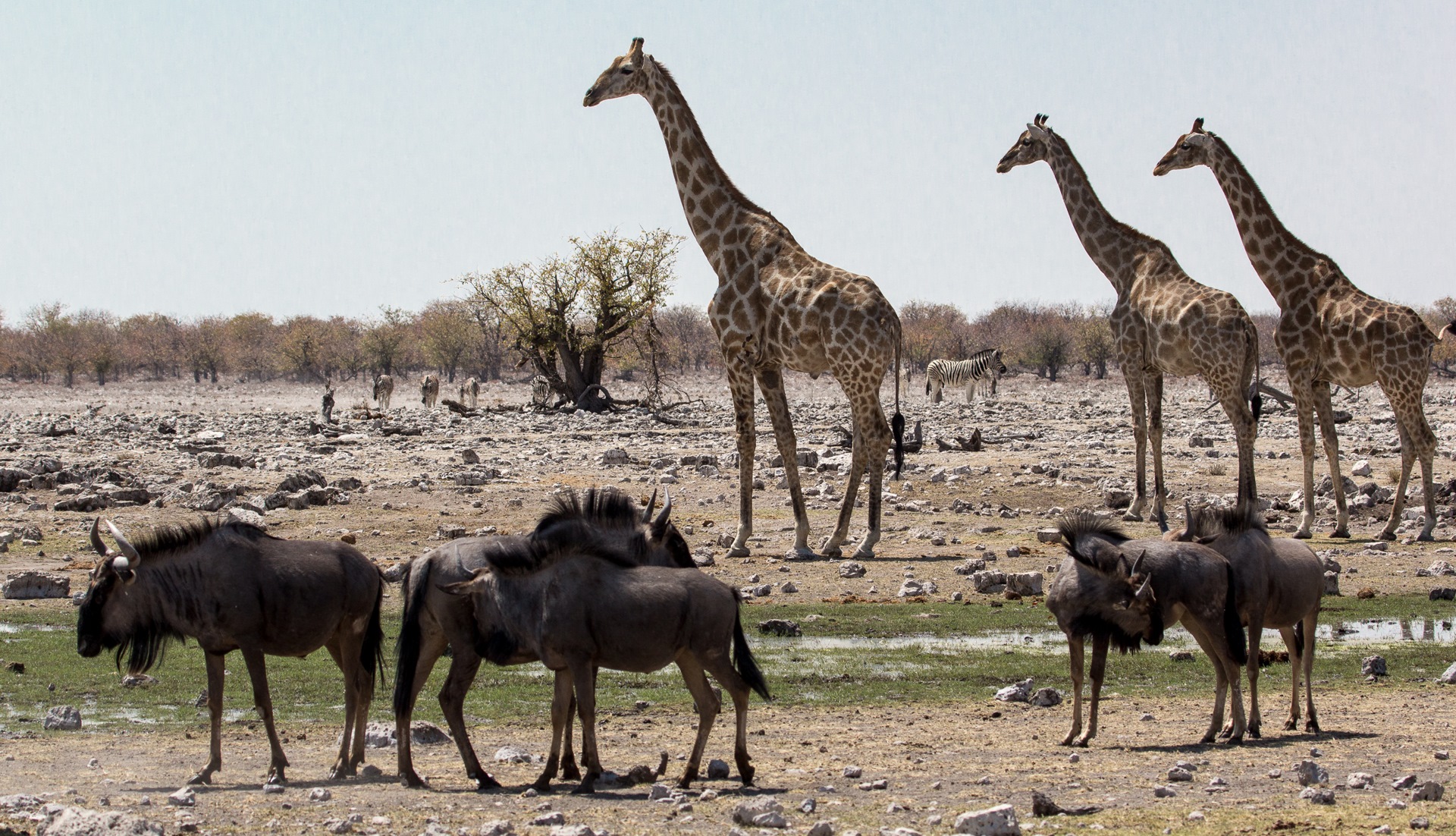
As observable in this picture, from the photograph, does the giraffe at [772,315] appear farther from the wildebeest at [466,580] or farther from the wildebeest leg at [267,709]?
the wildebeest leg at [267,709]

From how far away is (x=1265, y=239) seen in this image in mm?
20281

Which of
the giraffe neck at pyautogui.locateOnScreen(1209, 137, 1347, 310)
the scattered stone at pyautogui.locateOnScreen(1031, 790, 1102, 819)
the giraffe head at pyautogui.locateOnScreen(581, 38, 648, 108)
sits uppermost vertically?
the giraffe head at pyautogui.locateOnScreen(581, 38, 648, 108)

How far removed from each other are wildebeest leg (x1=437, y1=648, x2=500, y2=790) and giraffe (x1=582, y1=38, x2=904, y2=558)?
9.07 m

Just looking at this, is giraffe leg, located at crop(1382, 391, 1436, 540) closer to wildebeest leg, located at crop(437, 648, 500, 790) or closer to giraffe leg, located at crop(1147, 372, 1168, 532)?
giraffe leg, located at crop(1147, 372, 1168, 532)

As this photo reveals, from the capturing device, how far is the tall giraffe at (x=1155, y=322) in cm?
1895

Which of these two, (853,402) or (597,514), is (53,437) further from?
(597,514)

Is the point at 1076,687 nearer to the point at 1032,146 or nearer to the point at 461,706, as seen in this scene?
the point at 461,706

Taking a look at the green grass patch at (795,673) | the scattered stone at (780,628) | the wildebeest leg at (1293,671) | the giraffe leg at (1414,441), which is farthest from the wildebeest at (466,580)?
the giraffe leg at (1414,441)

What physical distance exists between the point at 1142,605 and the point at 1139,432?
12045 millimetres

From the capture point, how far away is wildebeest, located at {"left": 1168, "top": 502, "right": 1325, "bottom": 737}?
909 cm

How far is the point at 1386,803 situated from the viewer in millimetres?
6922

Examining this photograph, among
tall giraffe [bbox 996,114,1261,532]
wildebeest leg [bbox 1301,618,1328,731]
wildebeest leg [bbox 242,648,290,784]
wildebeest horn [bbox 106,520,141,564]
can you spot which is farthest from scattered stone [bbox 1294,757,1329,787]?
tall giraffe [bbox 996,114,1261,532]

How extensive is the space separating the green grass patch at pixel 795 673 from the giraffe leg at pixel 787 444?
3898mm

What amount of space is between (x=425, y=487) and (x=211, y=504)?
3309mm
